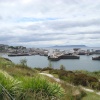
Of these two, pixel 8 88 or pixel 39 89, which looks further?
pixel 39 89

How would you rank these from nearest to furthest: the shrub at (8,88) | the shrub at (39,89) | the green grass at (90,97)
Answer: the shrub at (8,88), the shrub at (39,89), the green grass at (90,97)

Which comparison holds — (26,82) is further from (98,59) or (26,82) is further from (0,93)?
(98,59)

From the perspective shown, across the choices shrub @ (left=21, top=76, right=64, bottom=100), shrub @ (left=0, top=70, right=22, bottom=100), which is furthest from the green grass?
shrub @ (left=0, top=70, right=22, bottom=100)

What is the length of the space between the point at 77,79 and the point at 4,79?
1004 centimetres

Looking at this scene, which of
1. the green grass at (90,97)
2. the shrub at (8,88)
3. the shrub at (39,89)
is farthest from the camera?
the green grass at (90,97)

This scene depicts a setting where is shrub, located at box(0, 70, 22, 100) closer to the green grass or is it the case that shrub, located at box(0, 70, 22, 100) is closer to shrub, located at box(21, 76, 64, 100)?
shrub, located at box(21, 76, 64, 100)

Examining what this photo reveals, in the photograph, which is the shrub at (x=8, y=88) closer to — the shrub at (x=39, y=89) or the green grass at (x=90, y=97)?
the shrub at (x=39, y=89)

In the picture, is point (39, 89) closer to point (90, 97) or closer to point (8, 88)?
point (8, 88)

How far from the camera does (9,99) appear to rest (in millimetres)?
7746

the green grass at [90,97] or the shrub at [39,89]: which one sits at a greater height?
the shrub at [39,89]

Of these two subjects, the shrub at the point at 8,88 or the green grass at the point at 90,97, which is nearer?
the shrub at the point at 8,88

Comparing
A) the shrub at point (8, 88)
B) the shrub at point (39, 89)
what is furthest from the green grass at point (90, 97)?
the shrub at point (8, 88)

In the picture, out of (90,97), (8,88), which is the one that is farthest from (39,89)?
(90,97)

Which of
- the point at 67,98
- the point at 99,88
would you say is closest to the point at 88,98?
the point at 67,98
